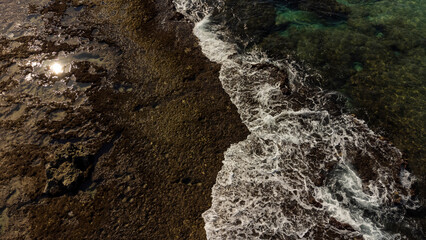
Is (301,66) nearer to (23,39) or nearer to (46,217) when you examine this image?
(46,217)

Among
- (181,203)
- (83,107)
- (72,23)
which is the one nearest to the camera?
(181,203)

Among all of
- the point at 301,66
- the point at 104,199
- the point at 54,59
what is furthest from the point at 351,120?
the point at 54,59

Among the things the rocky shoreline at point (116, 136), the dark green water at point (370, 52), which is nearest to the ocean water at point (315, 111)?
the dark green water at point (370, 52)

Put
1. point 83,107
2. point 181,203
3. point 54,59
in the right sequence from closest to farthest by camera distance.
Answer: point 181,203, point 83,107, point 54,59

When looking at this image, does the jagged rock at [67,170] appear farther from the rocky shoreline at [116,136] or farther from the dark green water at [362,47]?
the dark green water at [362,47]

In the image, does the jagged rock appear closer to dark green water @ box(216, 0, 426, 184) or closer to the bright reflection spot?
the bright reflection spot

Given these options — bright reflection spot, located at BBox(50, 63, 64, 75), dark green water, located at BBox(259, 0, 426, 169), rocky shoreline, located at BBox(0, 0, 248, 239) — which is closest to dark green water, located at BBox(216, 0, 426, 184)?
dark green water, located at BBox(259, 0, 426, 169)
